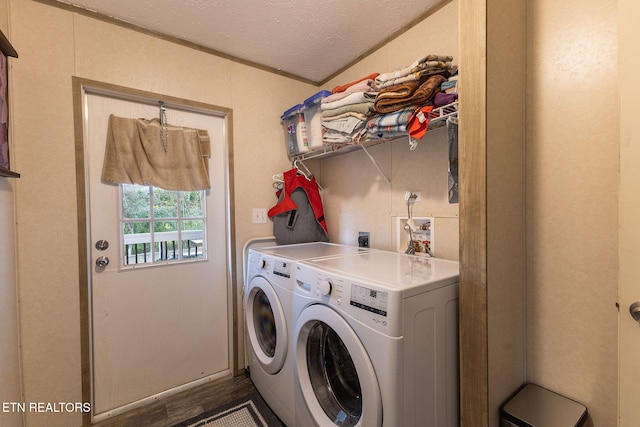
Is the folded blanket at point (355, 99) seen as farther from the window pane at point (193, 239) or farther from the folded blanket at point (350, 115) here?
the window pane at point (193, 239)

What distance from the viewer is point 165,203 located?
180 centimetres

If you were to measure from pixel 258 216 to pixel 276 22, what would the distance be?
1313mm

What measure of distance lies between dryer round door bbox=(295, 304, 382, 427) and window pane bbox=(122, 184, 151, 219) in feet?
4.17

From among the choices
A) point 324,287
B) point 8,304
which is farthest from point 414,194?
point 8,304

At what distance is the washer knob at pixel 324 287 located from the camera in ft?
3.62

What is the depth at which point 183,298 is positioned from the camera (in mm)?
1847

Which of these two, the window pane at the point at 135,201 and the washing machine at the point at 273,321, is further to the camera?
the window pane at the point at 135,201

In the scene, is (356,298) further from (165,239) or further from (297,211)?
(165,239)

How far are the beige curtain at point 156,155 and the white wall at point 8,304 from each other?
0.42 meters

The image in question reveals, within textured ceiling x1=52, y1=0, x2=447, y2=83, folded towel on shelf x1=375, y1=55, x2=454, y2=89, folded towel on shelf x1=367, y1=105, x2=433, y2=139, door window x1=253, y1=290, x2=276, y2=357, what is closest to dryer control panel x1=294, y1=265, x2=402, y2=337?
door window x1=253, y1=290, x2=276, y2=357

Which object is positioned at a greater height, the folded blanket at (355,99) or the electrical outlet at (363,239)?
the folded blanket at (355,99)

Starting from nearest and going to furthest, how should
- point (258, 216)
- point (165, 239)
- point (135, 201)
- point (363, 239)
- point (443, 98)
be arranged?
point (443, 98)
point (135, 201)
point (165, 239)
point (363, 239)
point (258, 216)

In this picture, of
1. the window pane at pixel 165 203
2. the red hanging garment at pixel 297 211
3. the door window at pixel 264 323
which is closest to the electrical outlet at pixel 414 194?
the red hanging garment at pixel 297 211

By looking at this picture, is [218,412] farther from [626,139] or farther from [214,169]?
[626,139]
